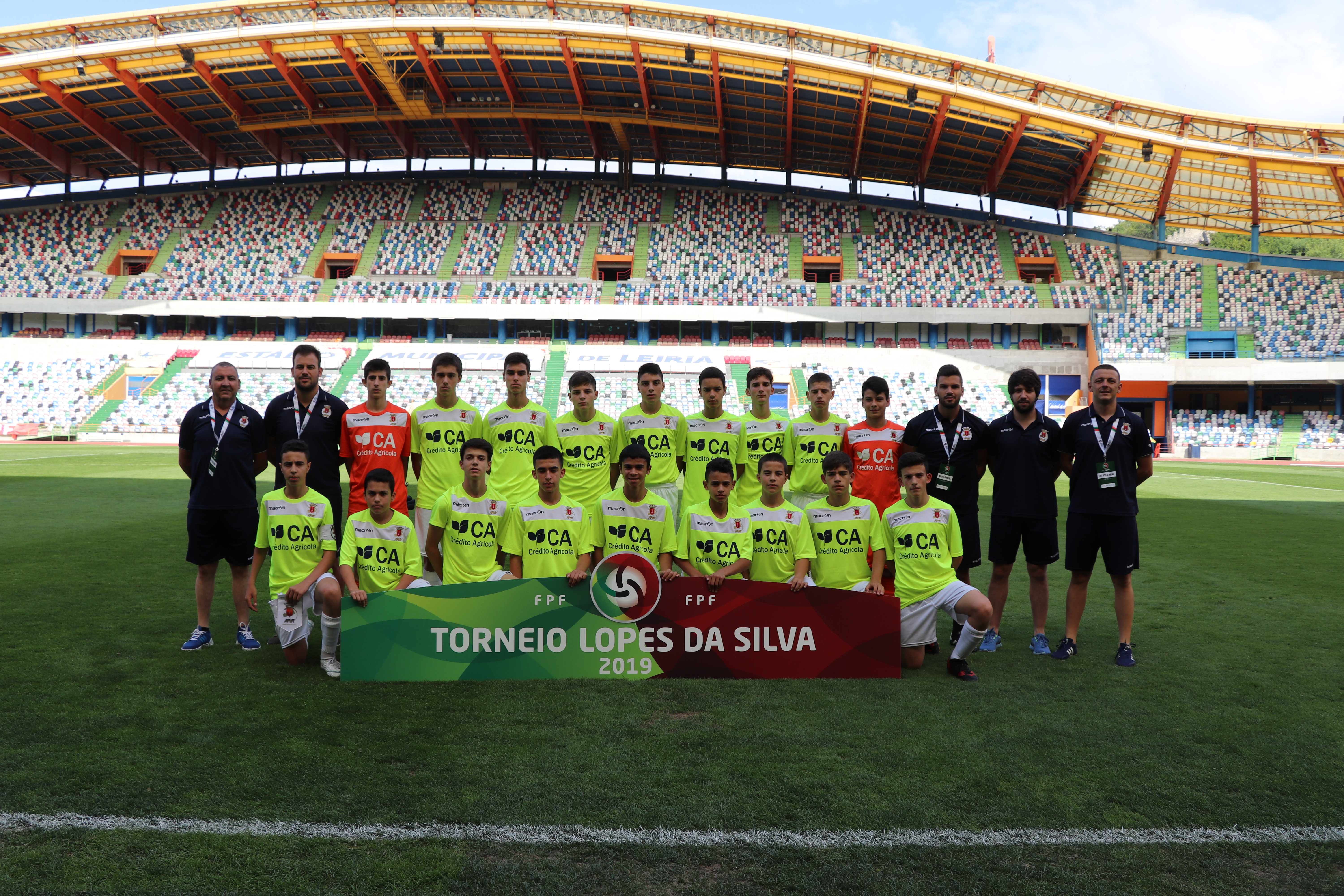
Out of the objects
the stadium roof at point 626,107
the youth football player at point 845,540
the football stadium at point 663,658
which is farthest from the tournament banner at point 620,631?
the stadium roof at point 626,107

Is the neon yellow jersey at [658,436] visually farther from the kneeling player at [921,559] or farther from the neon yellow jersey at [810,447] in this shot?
the kneeling player at [921,559]

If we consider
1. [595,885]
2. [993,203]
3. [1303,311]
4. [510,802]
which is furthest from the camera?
[993,203]

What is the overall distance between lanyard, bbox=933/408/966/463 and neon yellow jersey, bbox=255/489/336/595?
14.6 ft

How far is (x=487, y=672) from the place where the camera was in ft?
16.9

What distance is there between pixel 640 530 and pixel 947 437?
8.04 feet

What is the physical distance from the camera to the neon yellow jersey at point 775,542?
5.69 m

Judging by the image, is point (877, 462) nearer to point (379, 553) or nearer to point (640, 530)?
point (640, 530)

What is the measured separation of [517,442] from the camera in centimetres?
666

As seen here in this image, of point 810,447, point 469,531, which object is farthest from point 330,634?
point 810,447

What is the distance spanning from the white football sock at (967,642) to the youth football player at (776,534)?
102 centimetres

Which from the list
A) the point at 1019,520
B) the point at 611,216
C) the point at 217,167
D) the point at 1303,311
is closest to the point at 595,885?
the point at 1019,520

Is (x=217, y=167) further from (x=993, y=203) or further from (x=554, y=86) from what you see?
(x=993, y=203)

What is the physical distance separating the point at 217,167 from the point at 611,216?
71.2ft

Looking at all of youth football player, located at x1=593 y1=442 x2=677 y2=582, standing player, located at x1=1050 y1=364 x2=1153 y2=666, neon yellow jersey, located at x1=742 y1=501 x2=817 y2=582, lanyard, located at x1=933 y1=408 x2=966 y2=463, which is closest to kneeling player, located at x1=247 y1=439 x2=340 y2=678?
youth football player, located at x1=593 y1=442 x2=677 y2=582
